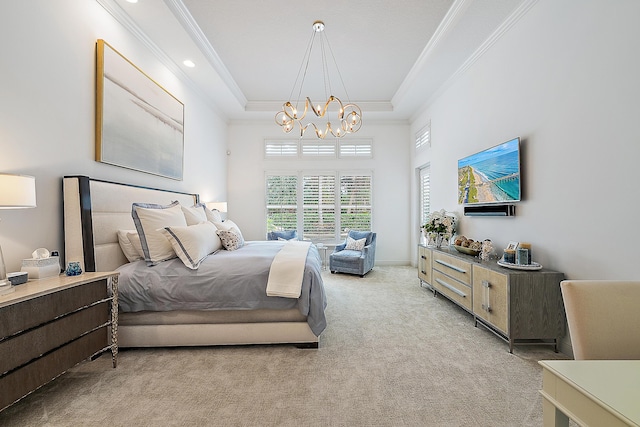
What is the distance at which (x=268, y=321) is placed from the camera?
253 cm

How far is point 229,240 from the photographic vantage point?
3.38 meters

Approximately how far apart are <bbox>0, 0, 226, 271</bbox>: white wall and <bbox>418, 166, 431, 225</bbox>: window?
476 cm

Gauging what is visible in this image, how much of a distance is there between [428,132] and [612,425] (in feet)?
17.0

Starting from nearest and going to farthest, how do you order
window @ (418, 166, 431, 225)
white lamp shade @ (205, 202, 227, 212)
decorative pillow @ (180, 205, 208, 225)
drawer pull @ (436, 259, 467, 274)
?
drawer pull @ (436, 259, 467, 274) → decorative pillow @ (180, 205, 208, 225) → white lamp shade @ (205, 202, 227, 212) → window @ (418, 166, 431, 225)

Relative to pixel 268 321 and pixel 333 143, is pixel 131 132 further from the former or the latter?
pixel 333 143

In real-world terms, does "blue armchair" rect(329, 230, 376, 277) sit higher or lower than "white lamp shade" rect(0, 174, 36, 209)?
lower

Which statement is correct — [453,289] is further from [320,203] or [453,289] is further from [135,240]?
[320,203]

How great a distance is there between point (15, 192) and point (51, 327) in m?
0.78

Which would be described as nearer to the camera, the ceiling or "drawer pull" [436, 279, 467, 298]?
the ceiling

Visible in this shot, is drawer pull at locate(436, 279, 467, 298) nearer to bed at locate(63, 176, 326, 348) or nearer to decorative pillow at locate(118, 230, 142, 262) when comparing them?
bed at locate(63, 176, 326, 348)

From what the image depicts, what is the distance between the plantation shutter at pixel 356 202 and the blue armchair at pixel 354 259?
2.07 ft

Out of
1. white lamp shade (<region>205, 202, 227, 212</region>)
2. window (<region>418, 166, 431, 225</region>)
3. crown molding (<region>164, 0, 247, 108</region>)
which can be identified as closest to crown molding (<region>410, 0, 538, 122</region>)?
window (<region>418, 166, 431, 225</region>)

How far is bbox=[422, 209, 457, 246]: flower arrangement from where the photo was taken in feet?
13.8

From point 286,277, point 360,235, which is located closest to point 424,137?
point 360,235
